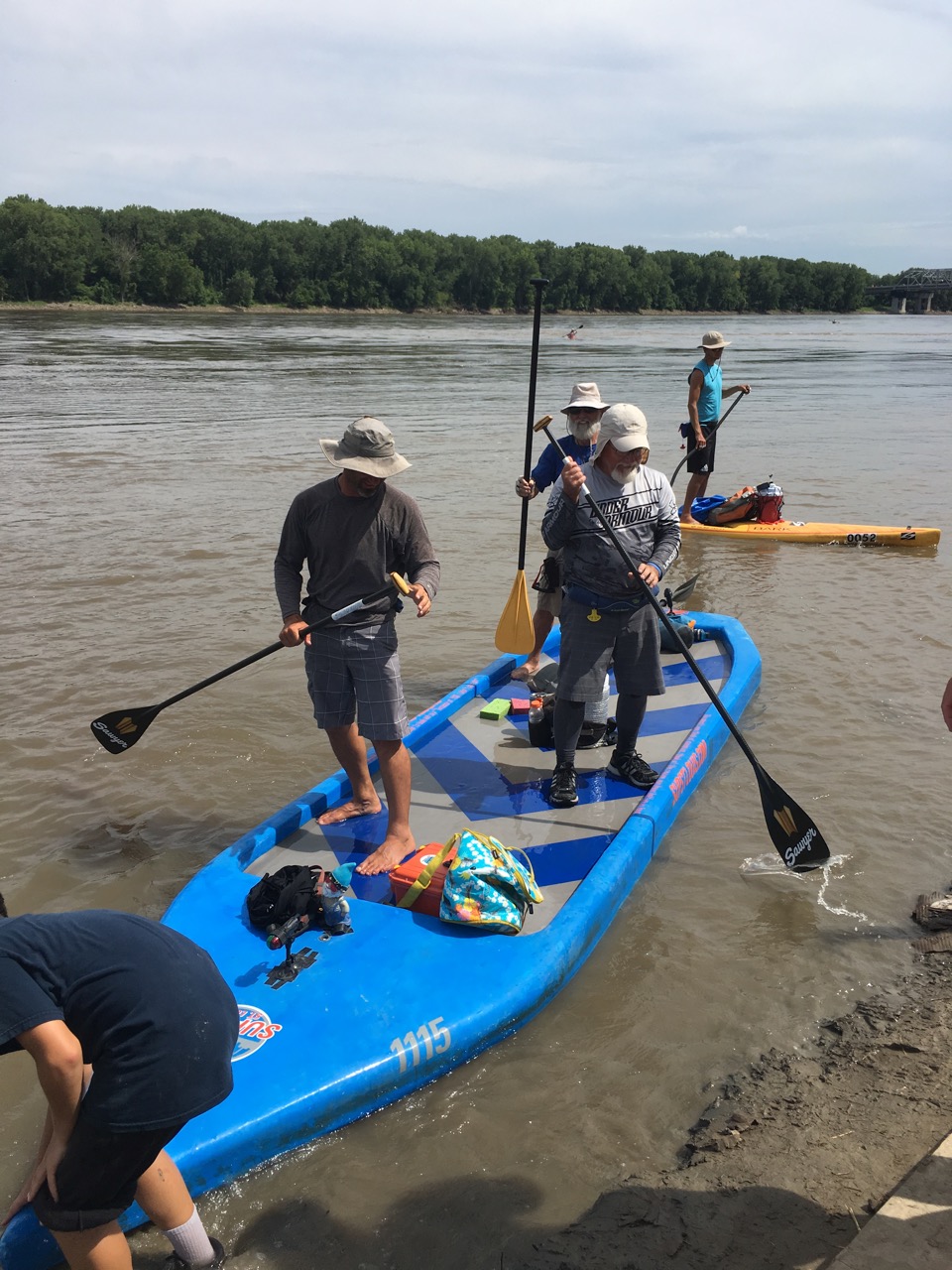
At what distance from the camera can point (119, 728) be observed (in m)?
5.20

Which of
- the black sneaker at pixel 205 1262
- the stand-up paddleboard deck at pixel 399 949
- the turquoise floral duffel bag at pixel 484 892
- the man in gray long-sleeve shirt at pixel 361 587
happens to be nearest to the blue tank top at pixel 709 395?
the stand-up paddleboard deck at pixel 399 949

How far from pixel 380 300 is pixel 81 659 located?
10431 cm

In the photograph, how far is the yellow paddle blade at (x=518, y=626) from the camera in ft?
20.8

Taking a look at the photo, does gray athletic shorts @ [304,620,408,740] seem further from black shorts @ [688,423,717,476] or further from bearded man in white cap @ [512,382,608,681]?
black shorts @ [688,423,717,476]

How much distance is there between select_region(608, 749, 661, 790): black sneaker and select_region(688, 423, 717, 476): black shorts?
263 inches

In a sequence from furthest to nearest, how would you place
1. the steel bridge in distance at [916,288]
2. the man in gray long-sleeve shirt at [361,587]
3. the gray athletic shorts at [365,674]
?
1. the steel bridge in distance at [916,288]
2. the gray athletic shorts at [365,674]
3. the man in gray long-sleeve shirt at [361,587]

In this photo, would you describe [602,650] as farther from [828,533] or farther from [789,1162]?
[828,533]

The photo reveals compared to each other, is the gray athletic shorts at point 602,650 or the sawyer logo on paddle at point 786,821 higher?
the gray athletic shorts at point 602,650

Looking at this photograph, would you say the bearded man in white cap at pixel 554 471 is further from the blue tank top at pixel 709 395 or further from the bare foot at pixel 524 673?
the blue tank top at pixel 709 395

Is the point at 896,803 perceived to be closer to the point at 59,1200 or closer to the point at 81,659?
the point at 59,1200

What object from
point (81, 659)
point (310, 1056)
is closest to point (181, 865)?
point (310, 1056)

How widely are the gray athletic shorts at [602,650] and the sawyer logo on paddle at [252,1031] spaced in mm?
2101

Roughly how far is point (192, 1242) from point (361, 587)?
2.48m

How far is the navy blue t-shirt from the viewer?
2.08 m
